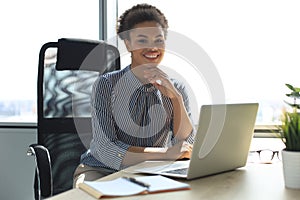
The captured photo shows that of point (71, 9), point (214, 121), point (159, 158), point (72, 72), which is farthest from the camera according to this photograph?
point (71, 9)

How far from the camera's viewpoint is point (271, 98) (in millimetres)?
2789

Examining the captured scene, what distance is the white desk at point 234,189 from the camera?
1.20 metres

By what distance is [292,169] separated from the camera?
132 centimetres

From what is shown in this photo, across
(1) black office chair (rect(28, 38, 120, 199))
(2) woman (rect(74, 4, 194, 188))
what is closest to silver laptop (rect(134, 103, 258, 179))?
(2) woman (rect(74, 4, 194, 188))

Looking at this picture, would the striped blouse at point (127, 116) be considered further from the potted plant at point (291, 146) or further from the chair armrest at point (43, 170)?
the potted plant at point (291, 146)

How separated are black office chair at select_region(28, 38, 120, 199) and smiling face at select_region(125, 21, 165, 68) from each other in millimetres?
263

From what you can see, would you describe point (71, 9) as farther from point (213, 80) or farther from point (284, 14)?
point (284, 14)

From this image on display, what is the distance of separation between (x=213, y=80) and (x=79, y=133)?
854 millimetres

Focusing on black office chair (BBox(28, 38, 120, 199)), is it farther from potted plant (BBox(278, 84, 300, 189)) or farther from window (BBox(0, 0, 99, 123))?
potted plant (BBox(278, 84, 300, 189))

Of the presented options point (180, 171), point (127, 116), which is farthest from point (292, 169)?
point (127, 116)

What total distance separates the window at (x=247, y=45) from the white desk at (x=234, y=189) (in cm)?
124

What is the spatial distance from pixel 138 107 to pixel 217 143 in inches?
28.5

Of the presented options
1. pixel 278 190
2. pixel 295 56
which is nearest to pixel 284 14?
pixel 295 56

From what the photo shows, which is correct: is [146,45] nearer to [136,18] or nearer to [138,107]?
[136,18]
